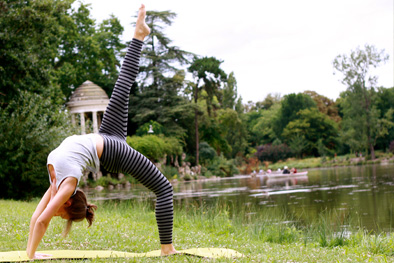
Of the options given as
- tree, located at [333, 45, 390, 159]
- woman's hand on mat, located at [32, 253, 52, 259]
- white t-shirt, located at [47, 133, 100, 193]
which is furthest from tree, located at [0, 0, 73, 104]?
tree, located at [333, 45, 390, 159]

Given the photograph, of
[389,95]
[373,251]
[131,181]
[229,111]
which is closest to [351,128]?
[389,95]

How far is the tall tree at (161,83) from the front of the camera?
123 feet

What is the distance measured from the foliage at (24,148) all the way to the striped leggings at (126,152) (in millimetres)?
10620

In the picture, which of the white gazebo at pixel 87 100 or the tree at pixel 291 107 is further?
the tree at pixel 291 107

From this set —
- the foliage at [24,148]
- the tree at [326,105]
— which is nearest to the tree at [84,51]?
the foliage at [24,148]

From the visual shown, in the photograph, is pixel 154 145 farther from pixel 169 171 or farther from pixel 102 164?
pixel 102 164

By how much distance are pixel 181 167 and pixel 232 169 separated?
6619mm

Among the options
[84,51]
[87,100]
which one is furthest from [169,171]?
[84,51]

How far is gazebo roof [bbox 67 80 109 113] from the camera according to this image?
31.6 metres

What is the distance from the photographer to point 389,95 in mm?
56031

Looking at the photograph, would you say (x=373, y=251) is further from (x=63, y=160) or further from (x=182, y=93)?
(x=182, y=93)

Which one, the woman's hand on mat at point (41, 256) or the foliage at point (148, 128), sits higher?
the foliage at point (148, 128)

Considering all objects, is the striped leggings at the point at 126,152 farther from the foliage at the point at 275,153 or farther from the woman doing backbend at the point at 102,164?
the foliage at the point at 275,153

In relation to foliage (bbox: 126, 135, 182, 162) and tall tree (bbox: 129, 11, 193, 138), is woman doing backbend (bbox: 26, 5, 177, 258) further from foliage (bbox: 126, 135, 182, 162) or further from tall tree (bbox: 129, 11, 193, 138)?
tall tree (bbox: 129, 11, 193, 138)
